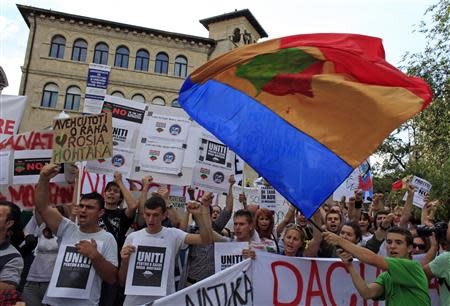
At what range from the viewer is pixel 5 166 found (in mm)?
5695

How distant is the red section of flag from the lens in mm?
3689

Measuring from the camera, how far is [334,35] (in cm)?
411

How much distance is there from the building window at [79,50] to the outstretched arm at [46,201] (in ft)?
88.8

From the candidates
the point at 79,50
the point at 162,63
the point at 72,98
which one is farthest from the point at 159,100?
the point at 79,50

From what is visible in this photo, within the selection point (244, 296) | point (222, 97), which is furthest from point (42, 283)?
point (222, 97)

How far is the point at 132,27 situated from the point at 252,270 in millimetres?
28488

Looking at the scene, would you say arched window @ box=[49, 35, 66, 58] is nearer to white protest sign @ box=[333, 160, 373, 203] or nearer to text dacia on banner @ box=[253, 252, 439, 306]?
white protest sign @ box=[333, 160, 373, 203]

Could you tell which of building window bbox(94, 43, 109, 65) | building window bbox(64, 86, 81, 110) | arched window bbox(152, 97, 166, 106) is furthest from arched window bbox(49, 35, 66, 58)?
arched window bbox(152, 97, 166, 106)

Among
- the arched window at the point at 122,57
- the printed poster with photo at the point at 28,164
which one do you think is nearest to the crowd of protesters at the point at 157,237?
the printed poster with photo at the point at 28,164

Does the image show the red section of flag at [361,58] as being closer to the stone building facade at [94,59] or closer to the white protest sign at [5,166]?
the white protest sign at [5,166]

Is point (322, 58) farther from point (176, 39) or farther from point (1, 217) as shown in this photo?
point (176, 39)

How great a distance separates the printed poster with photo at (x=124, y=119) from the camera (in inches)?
245

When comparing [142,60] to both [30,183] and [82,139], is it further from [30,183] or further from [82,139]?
[82,139]

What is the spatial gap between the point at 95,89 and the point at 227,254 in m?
3.70
